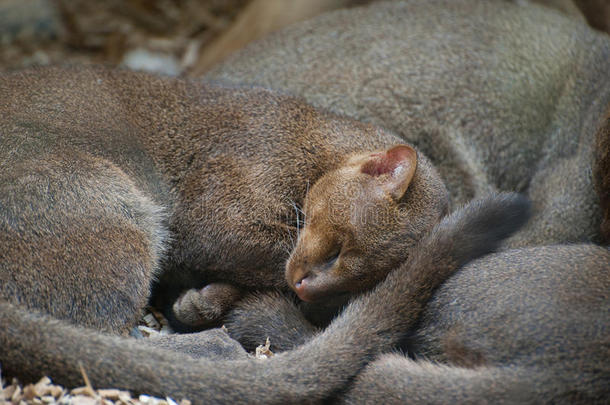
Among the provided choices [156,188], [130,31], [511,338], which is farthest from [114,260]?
[130,31]

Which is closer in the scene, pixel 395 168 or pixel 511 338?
pixel 511 338

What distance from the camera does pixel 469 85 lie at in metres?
4.61

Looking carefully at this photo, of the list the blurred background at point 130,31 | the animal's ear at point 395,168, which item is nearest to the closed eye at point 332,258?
the animal's ear at point 395,168

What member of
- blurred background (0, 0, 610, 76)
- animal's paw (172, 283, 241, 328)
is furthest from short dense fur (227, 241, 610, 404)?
blurred background (0, 0, 610, 76)

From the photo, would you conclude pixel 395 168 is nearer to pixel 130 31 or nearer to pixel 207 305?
pixel 207 305

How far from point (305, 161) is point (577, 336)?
1524 mm

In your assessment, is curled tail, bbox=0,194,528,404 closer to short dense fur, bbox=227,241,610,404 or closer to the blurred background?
short dense fur, bbox=227,241,610,404

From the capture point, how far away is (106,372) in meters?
2.69

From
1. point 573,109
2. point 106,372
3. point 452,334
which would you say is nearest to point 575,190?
point 573,109

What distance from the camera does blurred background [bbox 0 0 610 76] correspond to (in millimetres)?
6551

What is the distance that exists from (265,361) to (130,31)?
16.5 ft

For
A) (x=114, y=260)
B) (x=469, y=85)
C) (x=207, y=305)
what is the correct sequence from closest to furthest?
(x=114, y=260) < (x=207, y=305) < (x=469, y=85)

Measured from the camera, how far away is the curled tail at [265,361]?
8.78 feet

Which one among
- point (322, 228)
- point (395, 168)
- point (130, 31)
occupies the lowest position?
point (130, 31)
